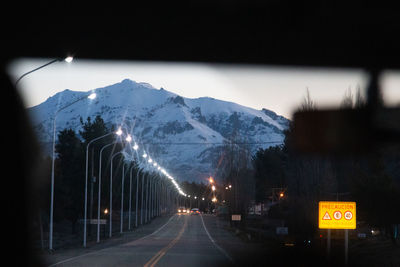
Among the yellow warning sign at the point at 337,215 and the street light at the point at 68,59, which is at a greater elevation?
the street light at the point at 68,59

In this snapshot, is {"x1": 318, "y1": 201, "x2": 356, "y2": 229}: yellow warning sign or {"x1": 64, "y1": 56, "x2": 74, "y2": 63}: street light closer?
{"x1": 64, "y1": 56, "x2": 74, "y2": 63}: street light

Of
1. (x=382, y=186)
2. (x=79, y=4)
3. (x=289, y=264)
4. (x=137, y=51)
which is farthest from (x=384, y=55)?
(x=382, y=186)

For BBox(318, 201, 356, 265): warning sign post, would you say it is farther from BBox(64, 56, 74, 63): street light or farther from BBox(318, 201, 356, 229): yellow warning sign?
BBox(64, 56, 74, 63): street light

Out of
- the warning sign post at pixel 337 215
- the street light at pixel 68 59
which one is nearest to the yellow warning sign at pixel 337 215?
the warning sign post at pixel 337 215

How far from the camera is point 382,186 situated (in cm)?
3741

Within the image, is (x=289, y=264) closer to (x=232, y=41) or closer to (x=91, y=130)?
(x=232, y=41)

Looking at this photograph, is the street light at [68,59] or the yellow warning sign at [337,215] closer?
the street light at [68,59]

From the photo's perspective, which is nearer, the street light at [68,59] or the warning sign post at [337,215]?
the street light at [68,59]

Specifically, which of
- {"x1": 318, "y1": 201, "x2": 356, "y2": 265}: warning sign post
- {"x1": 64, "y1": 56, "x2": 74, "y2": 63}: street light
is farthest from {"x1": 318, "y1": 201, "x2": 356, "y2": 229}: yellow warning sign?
{"x1": 64, "y1": 56, "x2": 74, "y2": 63}: street light

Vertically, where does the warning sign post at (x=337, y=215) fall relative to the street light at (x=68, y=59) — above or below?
below

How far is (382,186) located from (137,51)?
31.0 meters

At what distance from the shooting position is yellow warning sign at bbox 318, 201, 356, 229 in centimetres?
2802

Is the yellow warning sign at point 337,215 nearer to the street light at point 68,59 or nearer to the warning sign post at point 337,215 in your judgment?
the warning sign post at point 337,215

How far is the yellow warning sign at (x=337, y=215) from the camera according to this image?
28016mm
